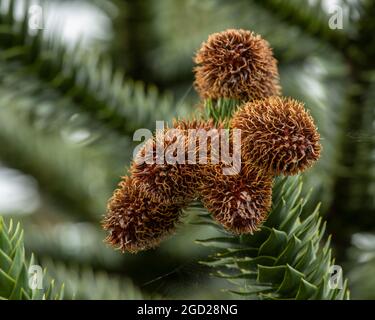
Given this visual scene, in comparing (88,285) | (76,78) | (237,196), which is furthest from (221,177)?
(76,78)

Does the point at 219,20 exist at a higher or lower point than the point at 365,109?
higher

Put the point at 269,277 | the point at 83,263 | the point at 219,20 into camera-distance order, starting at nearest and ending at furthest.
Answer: the point at 269,277 → the point at 83,263 → the point at 219,20

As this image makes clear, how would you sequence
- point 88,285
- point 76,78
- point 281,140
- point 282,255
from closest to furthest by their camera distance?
point 281,140
point 282,255
point 88,285
point 76,78

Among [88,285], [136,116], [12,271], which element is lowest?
[12,271]

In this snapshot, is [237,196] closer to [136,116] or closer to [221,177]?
[221,177]

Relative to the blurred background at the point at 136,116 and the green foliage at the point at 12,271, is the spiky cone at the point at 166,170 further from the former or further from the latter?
the blurred background at the point at 136,116

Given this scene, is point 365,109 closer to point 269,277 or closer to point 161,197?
point 269,277

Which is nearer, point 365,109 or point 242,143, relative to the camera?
point 242,143
